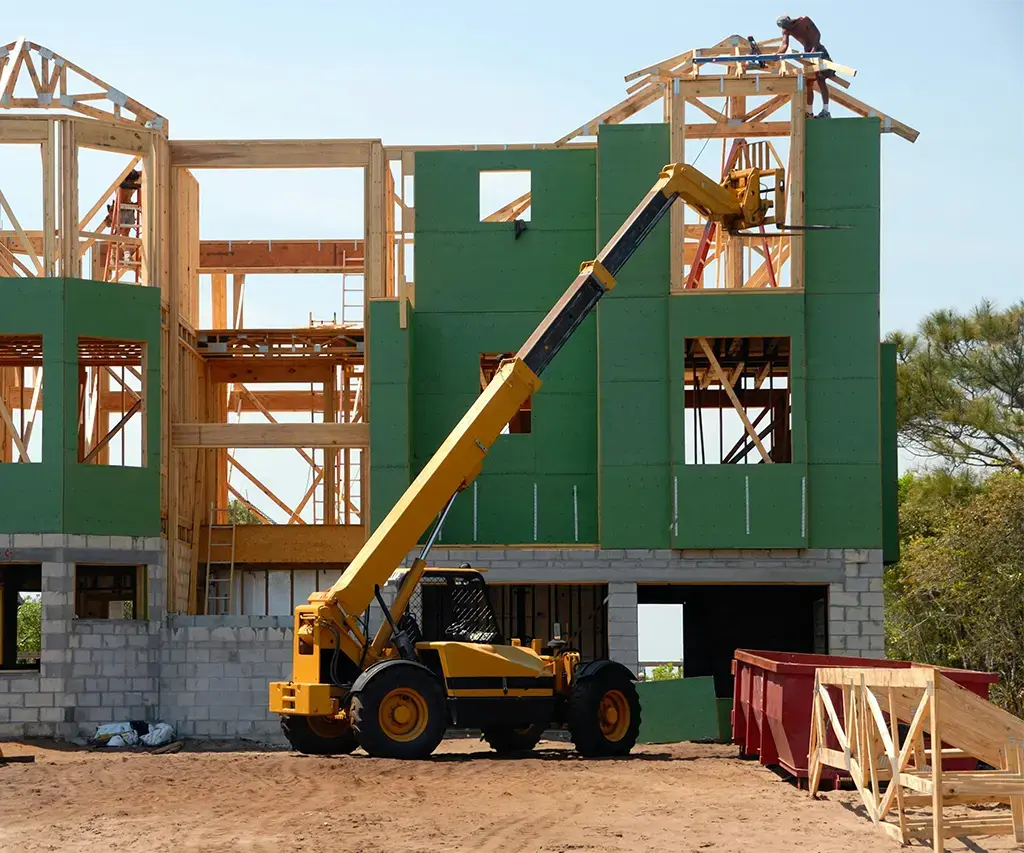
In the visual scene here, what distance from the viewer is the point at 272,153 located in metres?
31.3

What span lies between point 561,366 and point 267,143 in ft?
23.4

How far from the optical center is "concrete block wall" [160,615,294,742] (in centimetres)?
2884

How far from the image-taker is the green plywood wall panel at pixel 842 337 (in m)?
29.8

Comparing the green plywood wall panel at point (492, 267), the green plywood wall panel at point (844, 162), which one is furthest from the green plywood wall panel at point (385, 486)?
the green plywood wall panel at point (844, 162)

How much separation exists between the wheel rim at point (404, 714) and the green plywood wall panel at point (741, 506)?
31.9 ft

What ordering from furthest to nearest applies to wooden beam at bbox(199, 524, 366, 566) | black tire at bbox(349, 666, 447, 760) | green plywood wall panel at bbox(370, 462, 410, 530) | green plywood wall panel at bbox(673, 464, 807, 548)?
1. wooden beam at bbox(199, 524, 366, 566)
2. green plywood wall panel at bbox(370, 462, 410, 530)
3. green plywood wall panel at bbox(673, 464, 807, 548)
4. black tire at bbox(349, 666, 447, 760)

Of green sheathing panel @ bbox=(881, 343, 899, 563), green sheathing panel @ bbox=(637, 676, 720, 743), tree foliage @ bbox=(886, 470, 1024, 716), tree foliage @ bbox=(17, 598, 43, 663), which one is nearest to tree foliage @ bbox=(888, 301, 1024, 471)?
tree foliage @ bbox=(886, 470, 1024, 716)

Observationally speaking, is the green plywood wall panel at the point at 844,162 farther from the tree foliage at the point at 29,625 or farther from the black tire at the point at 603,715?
the tree foliage at the point at 29,625

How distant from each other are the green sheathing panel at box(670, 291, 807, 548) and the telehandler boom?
6.69m

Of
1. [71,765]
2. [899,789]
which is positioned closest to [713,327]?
[71,765]

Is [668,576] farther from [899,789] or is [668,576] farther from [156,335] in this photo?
[899,789]

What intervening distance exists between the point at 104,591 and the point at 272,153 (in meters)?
9.66

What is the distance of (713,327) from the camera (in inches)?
1171

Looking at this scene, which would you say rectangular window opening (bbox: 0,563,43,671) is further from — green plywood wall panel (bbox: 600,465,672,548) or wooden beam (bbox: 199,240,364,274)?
green plywood wall panel (bbox: 600,465,672,548)
